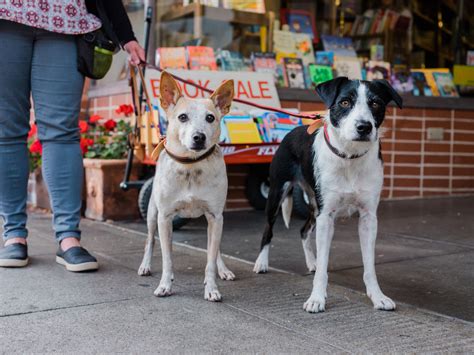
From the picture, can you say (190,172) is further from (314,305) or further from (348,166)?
(314,305)

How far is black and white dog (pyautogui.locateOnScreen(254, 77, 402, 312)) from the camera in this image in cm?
284

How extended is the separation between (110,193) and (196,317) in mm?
2898

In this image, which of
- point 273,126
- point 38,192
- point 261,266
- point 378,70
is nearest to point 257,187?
point 273,126

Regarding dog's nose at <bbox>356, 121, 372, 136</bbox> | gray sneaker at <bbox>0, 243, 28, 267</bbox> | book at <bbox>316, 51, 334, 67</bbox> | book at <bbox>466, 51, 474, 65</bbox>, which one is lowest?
gray sneaker at <bbox>0, 243, 28, 267</bbox>

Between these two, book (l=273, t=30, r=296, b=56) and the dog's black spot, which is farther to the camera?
book (l=273, t=30, r=296, b=56)

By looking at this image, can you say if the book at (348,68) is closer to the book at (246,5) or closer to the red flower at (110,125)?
the book at (246,5)

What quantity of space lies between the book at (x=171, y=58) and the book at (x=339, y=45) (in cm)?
190


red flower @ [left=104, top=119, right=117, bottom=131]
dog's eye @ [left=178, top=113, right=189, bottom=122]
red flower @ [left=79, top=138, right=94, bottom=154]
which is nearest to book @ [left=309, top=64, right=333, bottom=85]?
red flower @ [left=104, top=119, right=117, bottom=131]

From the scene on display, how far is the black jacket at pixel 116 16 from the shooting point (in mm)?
3638

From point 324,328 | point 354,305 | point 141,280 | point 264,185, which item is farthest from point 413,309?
point 264,185

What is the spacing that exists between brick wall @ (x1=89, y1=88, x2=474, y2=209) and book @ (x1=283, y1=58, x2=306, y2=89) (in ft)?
3.40

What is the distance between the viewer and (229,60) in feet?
20.5

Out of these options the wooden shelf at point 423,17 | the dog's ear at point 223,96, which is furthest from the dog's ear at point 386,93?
the wooden shelf at point 423,17

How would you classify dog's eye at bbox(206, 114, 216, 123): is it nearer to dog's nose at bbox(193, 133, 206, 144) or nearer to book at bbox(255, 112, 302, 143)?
dog's nose at bbox(193, 133, 206, 144)
